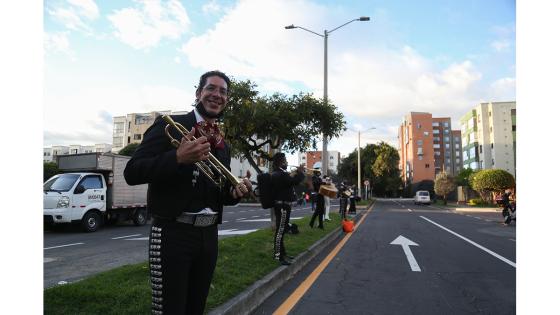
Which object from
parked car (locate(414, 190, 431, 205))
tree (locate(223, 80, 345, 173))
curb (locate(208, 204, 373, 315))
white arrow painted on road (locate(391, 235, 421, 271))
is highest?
tree (locate(223, 80, 345, 173))

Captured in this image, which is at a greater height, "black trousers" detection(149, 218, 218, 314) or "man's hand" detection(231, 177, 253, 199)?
"man's hand" detection(231, 177, 253, 199)

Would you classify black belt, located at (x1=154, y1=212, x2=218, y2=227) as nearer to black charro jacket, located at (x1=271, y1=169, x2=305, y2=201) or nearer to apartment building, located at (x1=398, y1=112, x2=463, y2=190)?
black charro jacket, located at (x1=271, y1=169, x2=305, y2=201)

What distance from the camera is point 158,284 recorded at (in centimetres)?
241

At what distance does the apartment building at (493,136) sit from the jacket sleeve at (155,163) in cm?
7726

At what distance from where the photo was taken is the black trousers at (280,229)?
7169 mm

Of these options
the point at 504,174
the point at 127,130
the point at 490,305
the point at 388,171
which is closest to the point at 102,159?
the point at 490,305

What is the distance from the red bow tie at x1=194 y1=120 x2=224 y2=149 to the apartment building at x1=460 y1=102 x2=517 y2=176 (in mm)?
76899

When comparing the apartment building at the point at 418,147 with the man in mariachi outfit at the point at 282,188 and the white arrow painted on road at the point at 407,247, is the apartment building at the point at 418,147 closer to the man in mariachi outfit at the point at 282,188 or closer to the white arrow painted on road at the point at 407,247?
the white arrow painted on road at the point at 407,247

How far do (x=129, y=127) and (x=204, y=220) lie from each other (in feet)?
316

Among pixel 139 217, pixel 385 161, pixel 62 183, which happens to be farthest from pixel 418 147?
pixel 62 183

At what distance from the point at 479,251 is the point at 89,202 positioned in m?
12.6

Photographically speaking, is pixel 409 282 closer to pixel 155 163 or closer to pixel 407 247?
pixel 407 247

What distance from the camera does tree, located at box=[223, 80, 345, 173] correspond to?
34.5 ft

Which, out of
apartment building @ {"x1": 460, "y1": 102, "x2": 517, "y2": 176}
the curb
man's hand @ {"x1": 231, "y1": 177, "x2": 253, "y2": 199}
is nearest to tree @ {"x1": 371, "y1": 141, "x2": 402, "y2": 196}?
apartment building @ {"x1": 460, "y1": 102, "x2": 517, "y2": 176}
